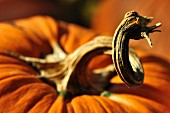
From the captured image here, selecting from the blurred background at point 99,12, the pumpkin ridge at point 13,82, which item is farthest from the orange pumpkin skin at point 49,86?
the blurred background at point 99,12

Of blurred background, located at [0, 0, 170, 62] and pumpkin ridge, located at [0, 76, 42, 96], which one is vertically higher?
blurred background, located at [0, 0, 170, 62]

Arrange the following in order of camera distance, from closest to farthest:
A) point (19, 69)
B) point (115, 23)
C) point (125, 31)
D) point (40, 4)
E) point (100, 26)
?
point (125, 31) → point (19, 69) → point (115, 23) → point (100, 26) → point (40, 4)

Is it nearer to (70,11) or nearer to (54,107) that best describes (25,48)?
(54,107)

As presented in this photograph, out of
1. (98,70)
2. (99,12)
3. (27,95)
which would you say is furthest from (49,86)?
(99,12)

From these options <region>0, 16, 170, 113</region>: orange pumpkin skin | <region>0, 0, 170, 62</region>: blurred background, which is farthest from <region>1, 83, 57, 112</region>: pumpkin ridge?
<region>0, 0, 170, 62</region>: blurred background

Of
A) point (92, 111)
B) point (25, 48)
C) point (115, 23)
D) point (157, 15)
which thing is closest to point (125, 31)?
point (92, 111)

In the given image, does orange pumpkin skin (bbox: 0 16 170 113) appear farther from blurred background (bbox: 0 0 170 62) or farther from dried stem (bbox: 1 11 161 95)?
blurred background (bbox: 0 0 170 62)

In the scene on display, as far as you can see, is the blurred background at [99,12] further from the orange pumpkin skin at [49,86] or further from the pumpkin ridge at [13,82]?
the pumpkin ridge at [13,82]
